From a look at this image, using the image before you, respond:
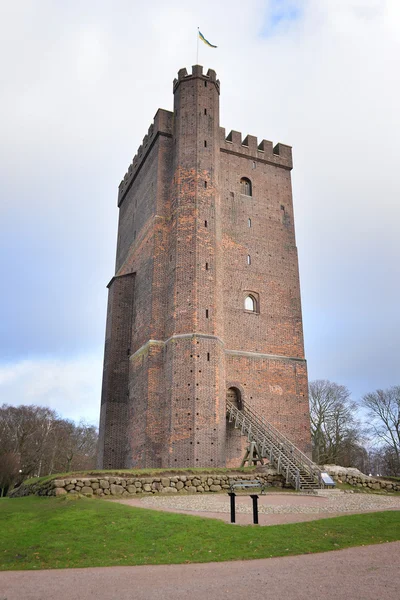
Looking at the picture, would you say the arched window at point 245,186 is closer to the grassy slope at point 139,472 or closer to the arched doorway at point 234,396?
the arched doorway at point 234,396

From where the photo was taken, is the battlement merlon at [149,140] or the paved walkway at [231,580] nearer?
the paved walkway at [231,580]

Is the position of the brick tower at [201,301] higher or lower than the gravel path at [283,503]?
higher

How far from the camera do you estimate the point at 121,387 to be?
96.4 feet

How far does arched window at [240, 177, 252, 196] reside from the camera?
3176 centimetres

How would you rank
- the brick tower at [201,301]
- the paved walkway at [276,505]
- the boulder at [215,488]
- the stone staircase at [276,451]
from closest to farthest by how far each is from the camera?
1. the paved walkway at [276,505]
2. the boulder at [215,488]
3. the stone staircase at [276,451]
4. the brick tower at [201,301]

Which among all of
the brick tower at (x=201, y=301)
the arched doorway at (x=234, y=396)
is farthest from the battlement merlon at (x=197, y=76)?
the arched doorway at (x=234, y=396)

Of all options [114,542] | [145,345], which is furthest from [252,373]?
[114,542]

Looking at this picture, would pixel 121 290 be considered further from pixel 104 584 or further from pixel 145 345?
pixel 104 584

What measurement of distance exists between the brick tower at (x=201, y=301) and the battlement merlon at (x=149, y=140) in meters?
0.09

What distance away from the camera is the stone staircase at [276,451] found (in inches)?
779

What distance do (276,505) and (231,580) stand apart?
741cm

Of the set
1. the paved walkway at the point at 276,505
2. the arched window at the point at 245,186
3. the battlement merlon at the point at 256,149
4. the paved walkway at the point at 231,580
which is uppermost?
the battlement merlon at the point at 256,149

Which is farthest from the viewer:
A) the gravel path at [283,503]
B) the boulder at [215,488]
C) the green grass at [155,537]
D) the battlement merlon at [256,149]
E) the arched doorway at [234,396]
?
the battlement merlon at [256,149]

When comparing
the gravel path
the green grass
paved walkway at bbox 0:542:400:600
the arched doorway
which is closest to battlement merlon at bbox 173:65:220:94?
the arched doorway
